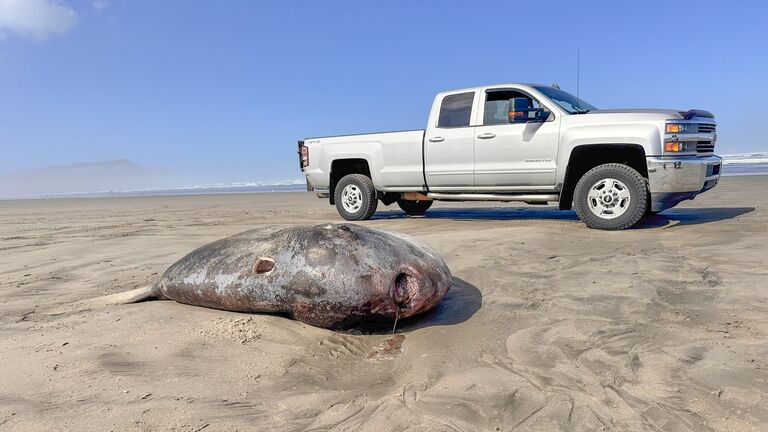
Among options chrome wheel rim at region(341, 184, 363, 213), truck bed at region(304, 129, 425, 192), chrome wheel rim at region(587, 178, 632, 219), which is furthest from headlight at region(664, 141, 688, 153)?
chrome wheel rim at region(341, 184, 363, 213)

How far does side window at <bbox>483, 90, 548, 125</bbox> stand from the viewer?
7.44 meters

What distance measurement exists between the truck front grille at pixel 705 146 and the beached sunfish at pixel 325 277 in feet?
15.9

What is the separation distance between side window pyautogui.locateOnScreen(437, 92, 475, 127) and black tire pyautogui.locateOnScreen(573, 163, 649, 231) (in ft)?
6.80

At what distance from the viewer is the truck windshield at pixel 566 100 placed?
7.34 meters

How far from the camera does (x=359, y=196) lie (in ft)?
30.5

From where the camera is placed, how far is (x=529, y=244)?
563 centimetres

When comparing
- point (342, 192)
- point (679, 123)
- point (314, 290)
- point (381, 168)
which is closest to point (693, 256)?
point (679, 123)

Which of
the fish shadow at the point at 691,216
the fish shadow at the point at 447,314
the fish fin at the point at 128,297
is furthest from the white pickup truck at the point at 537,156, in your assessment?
the fish fin at the point at 128,297

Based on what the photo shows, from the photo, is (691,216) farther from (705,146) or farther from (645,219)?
(705,146)

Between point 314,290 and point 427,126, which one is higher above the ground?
point 427,126

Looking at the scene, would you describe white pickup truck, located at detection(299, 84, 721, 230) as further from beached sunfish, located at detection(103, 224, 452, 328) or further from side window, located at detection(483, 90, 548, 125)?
beached sunfish, located at detection(103, 224, 452, 328)

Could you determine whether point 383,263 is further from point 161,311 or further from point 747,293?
point 747,293

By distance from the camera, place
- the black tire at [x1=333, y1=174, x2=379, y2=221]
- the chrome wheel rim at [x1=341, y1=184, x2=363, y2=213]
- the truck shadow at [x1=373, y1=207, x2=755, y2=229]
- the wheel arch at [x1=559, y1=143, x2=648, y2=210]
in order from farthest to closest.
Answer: the chrome wheel rim at [x1=341, y1=184, x2=363, y2=213]
the black tire at [x1=333, y1=174, x2=379, y2=221]
the truck shadow at [x1=373, y1=207, x2=755, y2=229]
the wheel arch at [x1=559, y1=143, x2=648, y2=210]

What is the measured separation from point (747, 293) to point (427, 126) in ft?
18.1
